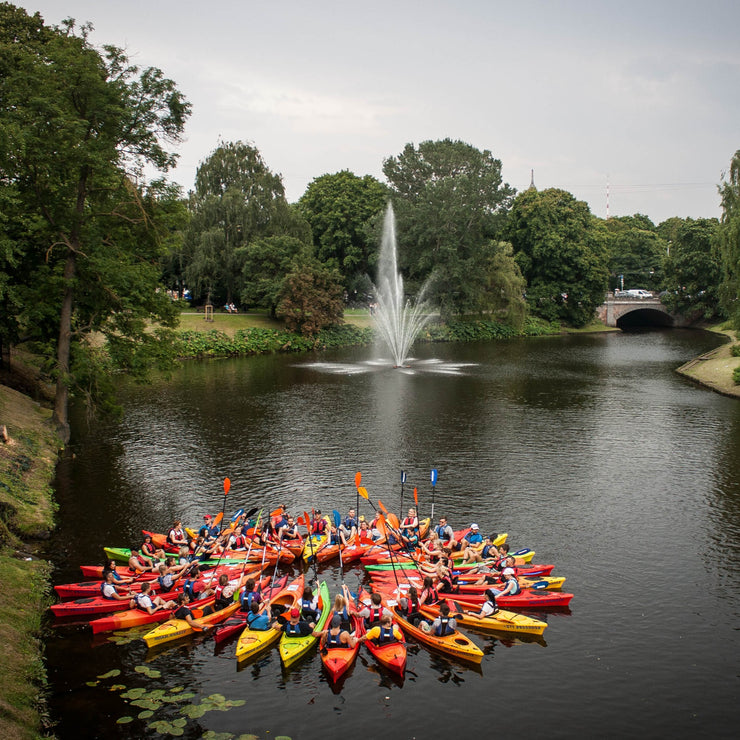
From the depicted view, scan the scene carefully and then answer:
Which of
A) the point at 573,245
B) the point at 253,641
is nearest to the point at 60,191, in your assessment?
the point at 253,641

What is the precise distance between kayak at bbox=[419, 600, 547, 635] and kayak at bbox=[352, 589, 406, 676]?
1.62 meters

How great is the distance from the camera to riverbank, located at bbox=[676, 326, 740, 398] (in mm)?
51969

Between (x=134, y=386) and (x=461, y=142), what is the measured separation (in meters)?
64.0

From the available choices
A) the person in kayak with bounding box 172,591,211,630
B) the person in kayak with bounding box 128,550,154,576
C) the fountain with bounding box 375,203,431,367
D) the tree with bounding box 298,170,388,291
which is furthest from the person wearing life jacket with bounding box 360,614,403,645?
the tree with bounding box 298,170,388,291

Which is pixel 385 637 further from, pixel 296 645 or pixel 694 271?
pixel 694 271

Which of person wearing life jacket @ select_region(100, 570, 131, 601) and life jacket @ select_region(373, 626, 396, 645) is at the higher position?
person wearing life jacket @ select_region(100, 570, 131, 601)

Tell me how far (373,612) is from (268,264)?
65.9 meters

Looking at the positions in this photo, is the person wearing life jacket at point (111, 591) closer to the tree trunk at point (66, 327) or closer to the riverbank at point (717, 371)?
the tree trunk at point (66, 327)

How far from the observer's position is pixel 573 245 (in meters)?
104

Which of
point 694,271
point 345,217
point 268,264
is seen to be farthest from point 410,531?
point 694,271

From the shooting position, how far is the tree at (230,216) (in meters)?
80.6

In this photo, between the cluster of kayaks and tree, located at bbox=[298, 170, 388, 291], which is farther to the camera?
tree, located at bbox=[298, 170, 388, 291]

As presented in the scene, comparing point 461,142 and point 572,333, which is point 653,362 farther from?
point 461,142

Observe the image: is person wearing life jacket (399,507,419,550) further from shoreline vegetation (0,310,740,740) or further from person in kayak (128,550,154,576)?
shoreline vegetation (0,310,740,740)
